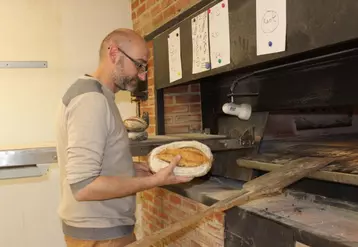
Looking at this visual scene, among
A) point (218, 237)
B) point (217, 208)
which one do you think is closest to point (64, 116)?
point (217, 208)

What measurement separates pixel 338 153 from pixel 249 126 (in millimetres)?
459

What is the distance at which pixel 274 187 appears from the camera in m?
1.21

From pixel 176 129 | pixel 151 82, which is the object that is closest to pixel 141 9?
pixel 151 82

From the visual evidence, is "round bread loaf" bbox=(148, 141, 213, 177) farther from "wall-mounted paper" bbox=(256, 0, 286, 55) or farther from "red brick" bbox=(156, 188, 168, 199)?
"red brick" bbox=(156, 188, 168, 199)

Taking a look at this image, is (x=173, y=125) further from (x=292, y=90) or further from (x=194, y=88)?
(x=292, y=90)

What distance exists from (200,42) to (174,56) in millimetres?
309

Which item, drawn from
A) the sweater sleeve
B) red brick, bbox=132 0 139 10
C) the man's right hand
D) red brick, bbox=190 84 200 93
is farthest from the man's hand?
red brick, bbox=132 0 139 10

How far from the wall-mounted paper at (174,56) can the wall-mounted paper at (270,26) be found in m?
0.71

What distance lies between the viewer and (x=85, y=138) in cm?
134

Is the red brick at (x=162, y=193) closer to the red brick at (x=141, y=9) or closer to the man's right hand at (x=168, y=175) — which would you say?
the man's right hand at (x=168, y=175)

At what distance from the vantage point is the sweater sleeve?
4.39ft

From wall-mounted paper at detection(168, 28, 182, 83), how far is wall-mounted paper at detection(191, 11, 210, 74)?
0.18 m

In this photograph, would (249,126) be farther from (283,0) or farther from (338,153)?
(283,0)

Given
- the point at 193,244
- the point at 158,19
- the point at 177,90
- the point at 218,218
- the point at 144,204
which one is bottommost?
the point at 193,244
